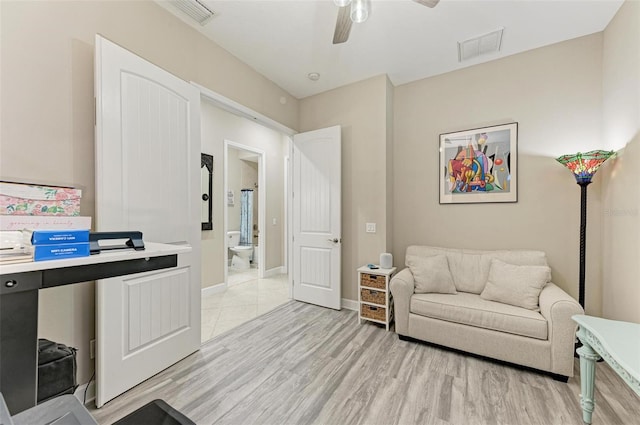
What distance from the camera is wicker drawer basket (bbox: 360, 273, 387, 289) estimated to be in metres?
2.84

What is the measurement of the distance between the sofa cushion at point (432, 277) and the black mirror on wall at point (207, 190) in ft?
9.73

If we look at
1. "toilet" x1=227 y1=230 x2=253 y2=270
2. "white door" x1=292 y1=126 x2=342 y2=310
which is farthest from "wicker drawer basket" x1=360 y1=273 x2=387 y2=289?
"toilet" x1=227 y1=230 x2=253 y2=270

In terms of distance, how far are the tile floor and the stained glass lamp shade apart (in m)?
3.42

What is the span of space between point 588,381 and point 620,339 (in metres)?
0.38

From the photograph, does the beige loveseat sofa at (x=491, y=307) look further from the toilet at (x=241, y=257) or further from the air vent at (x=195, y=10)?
the toilet at (x=241, y=257)

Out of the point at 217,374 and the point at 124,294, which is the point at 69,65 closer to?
the point at 124,294

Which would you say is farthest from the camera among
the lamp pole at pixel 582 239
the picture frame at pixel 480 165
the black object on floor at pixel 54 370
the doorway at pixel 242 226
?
the doorway at pixel 242 226

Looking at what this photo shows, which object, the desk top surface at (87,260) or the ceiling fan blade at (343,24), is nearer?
the desk top surface at (87,260)

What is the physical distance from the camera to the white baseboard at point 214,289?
3824 millimetres

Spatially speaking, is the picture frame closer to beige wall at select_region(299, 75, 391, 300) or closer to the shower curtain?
beige wall at select_region(299, 75, 391, 300)

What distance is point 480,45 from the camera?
8.66 ft

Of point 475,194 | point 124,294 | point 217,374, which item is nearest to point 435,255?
point 475,194

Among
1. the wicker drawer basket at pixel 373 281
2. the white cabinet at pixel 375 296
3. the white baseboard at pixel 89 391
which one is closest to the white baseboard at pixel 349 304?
the white cabinet at pixel 375 296

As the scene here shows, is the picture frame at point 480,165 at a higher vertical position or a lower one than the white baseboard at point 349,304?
higher
